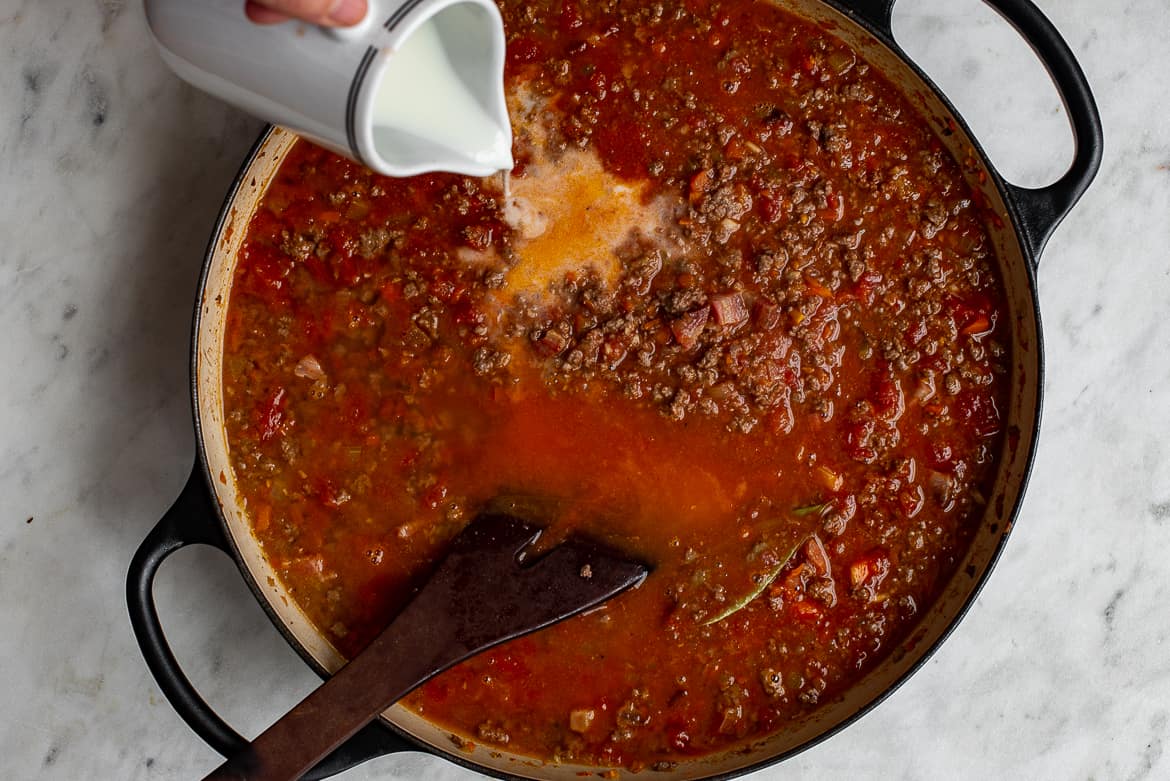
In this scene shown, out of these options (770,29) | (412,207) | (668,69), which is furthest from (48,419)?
(770,29)

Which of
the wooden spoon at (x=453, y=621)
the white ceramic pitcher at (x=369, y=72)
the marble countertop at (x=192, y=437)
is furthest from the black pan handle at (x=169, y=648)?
the white ceramic pitcher at (x=369, y=72)

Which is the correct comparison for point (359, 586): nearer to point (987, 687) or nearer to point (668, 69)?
point (668, 69)

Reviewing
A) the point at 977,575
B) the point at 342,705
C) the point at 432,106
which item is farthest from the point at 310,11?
the point at 977,575

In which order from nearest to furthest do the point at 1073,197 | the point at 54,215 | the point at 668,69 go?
1. the point at 1073,197
2. the point at 668,69
3. the point at 54,215

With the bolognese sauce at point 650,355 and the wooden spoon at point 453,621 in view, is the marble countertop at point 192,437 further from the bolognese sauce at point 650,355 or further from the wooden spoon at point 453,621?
the wooden spoon at point 453,621

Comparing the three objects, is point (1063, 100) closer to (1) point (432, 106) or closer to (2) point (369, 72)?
(1) point (432, 106)

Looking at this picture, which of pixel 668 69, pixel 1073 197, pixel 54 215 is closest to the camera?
pixel 1073 197
